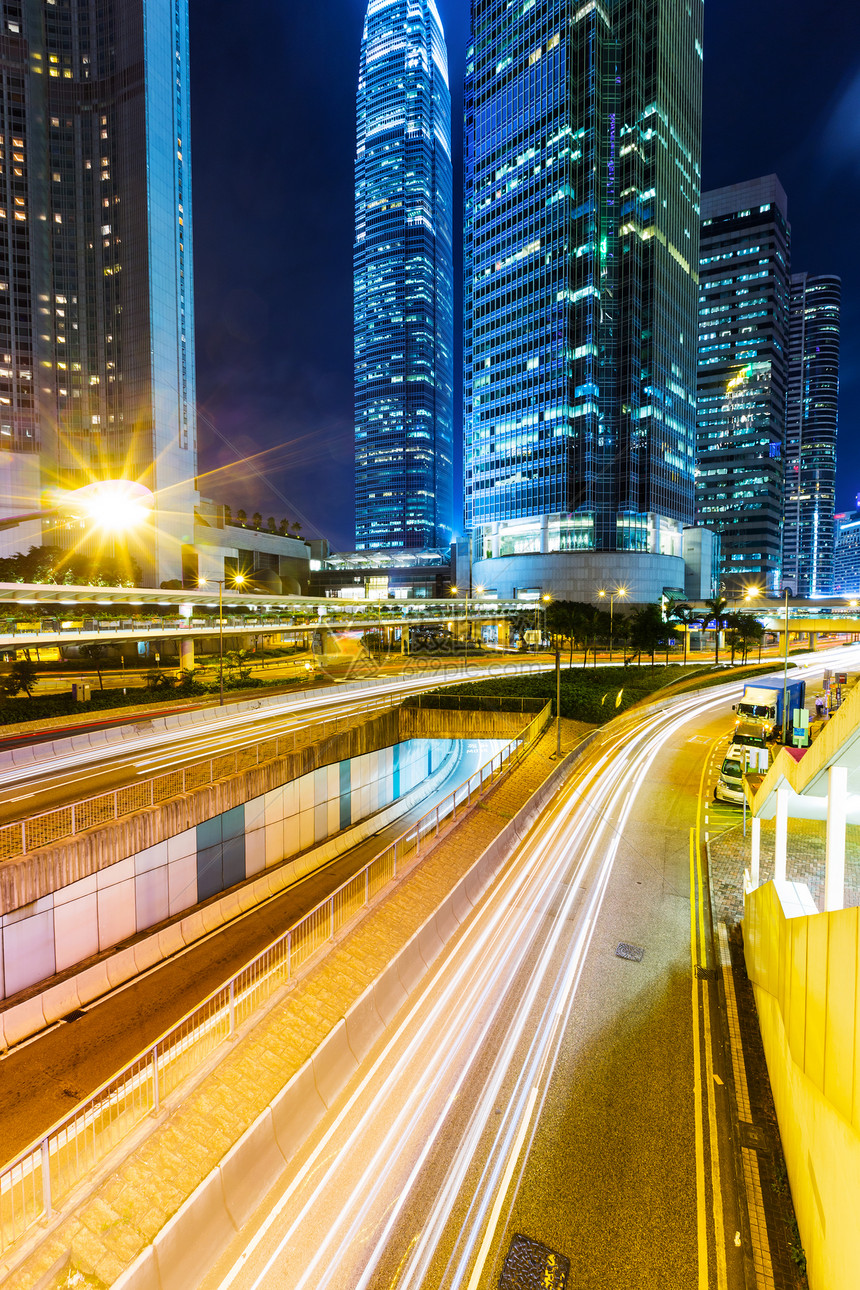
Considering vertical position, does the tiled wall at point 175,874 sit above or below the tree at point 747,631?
below

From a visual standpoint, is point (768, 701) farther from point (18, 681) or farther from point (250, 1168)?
point (18, 681)

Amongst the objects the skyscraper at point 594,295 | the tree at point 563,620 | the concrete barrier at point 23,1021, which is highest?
the skyscraper at point 594,295

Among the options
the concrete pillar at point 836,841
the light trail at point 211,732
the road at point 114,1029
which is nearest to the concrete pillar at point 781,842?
the concrete pillar at point 836,841

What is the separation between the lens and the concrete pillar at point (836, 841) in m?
6.35

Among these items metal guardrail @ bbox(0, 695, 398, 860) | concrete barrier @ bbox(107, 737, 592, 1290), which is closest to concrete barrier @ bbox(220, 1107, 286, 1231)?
concrete barrier @ bbox(107, 737, 592, 1290)

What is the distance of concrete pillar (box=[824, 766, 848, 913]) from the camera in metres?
6.35

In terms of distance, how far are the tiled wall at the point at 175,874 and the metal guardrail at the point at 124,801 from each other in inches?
50.6

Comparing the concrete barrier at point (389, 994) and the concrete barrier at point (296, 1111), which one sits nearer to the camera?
the concrete barrier at point (296, 1111)

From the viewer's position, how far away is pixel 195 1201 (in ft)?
20.5

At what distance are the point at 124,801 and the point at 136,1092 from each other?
8.65m

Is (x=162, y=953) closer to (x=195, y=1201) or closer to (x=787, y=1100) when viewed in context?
(x=195, y=1201)

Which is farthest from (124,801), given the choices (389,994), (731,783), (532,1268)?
(731,783)

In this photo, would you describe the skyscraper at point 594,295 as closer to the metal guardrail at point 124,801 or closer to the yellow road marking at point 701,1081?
the metal guardrail at point 124,801

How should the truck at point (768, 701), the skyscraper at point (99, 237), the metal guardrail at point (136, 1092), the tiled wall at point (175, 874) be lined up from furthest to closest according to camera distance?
the skyscraper at point (99, 237)
the truck at point (768, 701)
the tiled wall at point (175, 874)
the metal guardrail at point (136, 1092)
